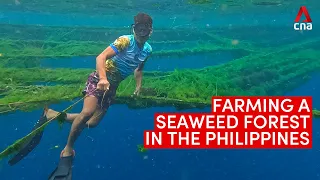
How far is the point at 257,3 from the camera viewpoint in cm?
2305

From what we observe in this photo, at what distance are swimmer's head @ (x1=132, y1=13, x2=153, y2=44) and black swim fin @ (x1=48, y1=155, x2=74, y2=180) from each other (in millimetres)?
3283

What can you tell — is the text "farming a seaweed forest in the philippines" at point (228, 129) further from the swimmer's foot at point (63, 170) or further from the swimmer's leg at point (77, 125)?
the swimmer's foot at point (63, 170)

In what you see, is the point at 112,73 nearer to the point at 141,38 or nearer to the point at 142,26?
the point at 141,38

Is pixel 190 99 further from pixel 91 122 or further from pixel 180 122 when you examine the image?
pixel 91 122

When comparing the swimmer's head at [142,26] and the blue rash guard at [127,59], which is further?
the blue rash guard at [127,59]

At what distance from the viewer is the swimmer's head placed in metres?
6.59

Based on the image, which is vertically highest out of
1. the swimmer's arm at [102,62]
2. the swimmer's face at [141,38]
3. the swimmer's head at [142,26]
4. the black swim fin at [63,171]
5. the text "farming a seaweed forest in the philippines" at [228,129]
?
the swimmer's head at [142,26]

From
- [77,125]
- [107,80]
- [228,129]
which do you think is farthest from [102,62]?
[228,129]

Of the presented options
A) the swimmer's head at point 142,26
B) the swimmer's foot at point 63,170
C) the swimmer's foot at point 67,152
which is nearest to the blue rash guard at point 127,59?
the swimmer's head at point 142,26

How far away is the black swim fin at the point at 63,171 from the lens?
20.7 feet

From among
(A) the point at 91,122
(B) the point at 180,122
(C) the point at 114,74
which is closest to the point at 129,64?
(C) the point at 114,74

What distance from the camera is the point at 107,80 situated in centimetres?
661

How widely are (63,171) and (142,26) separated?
3.55 m

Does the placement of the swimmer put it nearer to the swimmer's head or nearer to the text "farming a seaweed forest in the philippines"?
the swimmer's head
